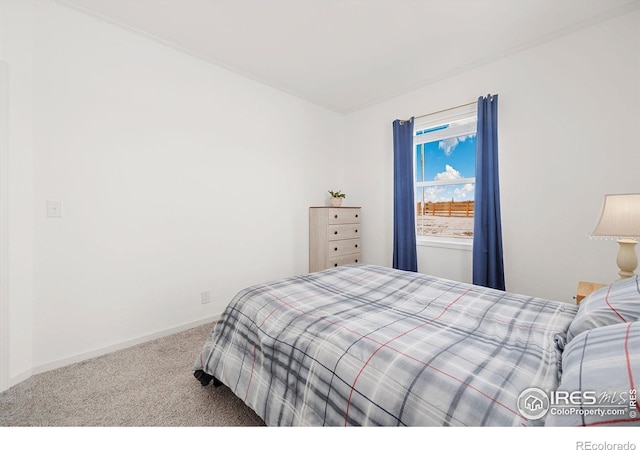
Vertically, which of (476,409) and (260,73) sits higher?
(260,73)

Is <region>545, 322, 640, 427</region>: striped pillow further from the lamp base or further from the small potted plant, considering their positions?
the small potted plant

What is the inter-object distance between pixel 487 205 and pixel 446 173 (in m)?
0.75

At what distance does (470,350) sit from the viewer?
1048 mm

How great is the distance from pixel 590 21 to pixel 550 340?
2687mm

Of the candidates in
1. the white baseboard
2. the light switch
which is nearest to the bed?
the white baseboard

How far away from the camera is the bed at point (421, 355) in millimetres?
771

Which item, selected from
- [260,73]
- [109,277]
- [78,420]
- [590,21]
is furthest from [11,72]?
[590,21]

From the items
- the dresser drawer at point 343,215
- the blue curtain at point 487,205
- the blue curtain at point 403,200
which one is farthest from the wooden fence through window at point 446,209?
the dresser drawer at point 343,215

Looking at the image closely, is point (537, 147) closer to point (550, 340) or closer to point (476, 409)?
point (550, 340)

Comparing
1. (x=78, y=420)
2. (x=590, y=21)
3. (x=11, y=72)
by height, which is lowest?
(x=78, y=420)

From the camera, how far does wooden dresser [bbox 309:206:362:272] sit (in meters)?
3.54

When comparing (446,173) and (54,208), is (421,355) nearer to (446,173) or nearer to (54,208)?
(54,208)

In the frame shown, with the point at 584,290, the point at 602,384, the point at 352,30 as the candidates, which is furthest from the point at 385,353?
the point at 352,30

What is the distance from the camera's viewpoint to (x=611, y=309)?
1.05 m
